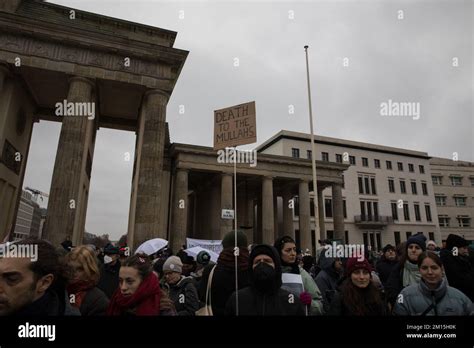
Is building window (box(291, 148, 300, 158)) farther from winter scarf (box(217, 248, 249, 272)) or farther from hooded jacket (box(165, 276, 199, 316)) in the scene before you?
winter scarf (box(217, 248, 249, 272))

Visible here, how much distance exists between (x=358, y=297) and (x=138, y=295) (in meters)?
2.37

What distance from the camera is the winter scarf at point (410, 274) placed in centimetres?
445

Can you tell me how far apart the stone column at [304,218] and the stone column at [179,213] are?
1325 cm

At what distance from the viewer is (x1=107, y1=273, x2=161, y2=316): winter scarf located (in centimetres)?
272

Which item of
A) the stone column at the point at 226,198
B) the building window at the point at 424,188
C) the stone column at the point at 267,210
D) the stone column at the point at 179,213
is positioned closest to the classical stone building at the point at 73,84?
the stone column at the point at 179,213

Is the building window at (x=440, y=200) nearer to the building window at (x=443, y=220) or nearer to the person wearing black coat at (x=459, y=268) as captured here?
the building window at (x=443, y=220)

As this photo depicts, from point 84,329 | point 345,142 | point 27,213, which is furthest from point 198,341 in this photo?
point 27,213

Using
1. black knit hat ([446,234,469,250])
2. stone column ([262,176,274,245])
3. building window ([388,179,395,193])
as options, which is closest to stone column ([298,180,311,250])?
stone column ([262,176,274,245])

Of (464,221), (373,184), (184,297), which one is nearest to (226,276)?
(184,297)

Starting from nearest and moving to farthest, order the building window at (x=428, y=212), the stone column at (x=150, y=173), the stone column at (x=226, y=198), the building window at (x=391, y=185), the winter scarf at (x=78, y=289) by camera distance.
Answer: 1. the winter scarf at (x=78, y=289)
2. the stone column at (x=150, y=173)
3. the stone column at (x=226, y=198)
4. the building window at (x=391, y=185)
5. the building window at (x=428, y=212)

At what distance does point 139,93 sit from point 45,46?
18.6 ft

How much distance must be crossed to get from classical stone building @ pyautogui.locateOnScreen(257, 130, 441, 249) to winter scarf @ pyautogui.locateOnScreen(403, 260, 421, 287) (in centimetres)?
3722

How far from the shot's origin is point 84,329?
2.06 metres

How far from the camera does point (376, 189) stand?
47094mm
